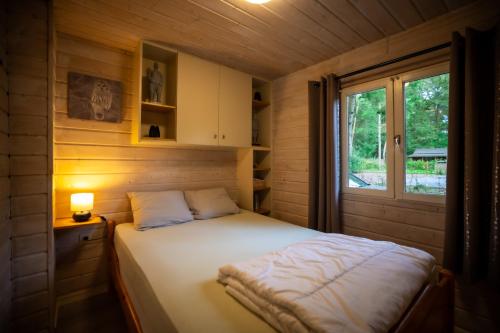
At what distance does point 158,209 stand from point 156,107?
37.1 inches

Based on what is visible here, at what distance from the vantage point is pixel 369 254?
1.24 metres

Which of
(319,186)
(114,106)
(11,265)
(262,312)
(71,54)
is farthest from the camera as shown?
(319,186)

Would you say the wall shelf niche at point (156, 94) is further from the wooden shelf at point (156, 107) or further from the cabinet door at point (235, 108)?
the cabinet door at point (235, 108)

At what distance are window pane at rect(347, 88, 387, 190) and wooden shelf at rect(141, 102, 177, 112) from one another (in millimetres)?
1752

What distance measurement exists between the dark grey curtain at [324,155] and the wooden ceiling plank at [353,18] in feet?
1.44

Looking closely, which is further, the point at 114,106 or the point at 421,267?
the point at 114,106

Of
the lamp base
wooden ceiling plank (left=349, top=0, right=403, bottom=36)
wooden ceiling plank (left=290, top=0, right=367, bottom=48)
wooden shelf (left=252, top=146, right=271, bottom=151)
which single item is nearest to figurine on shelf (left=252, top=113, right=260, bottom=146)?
wooden shelf (left=252, top=146, right=271, bottom=151)

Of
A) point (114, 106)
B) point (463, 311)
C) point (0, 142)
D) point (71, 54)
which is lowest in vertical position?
point (463, 311)

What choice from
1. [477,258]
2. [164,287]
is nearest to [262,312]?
[164,287]

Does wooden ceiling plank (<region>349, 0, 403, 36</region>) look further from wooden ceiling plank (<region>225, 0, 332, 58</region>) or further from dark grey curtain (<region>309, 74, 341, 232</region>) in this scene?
dark grey curtain (<region>309, 74, 341, 232</region>)

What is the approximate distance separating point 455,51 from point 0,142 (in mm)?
2803

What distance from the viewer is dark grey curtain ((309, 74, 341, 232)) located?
7.39 ft

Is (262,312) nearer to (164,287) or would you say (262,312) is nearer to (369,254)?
(164,287)

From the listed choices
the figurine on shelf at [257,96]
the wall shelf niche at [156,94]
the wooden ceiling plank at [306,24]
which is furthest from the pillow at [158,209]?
the wooden ceiling plank at [306,24]
